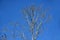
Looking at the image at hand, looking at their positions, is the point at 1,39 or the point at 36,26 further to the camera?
the point at 1,39

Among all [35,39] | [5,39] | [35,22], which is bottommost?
Answer: [35,39]

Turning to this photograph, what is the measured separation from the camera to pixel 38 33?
11844mm

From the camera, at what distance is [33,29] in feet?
37.8

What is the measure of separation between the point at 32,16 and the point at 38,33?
1.10 metres

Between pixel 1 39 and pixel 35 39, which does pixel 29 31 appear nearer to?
pixel 35 39

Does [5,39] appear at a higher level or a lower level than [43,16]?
higher

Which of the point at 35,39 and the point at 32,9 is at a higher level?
the point at 32,9

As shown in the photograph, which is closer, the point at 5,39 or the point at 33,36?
the point at 33,36

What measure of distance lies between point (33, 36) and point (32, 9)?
5.23ft

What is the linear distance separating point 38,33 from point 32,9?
1515mm

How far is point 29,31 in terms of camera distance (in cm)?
1166

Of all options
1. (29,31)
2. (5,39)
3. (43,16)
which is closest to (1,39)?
(5,39)

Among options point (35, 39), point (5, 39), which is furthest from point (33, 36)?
point (5, 39)

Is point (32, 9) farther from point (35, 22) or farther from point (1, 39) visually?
point (1, 39)
